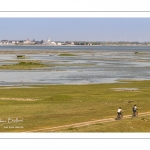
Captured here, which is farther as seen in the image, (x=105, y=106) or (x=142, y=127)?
(x=105, y=106)

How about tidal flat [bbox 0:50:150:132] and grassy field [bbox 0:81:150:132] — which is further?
tidal flat [bbox 0:50:150:132]

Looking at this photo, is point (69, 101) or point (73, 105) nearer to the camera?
point (73, 105)

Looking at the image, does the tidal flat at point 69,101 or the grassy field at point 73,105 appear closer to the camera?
the grassy field at point 73,105

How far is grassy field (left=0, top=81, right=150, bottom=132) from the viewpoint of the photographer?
28.3 meters

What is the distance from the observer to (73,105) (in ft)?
125

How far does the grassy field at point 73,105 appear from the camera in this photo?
2828cm

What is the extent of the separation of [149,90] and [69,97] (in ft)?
38.7

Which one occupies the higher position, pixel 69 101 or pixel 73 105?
pixel 69 101
